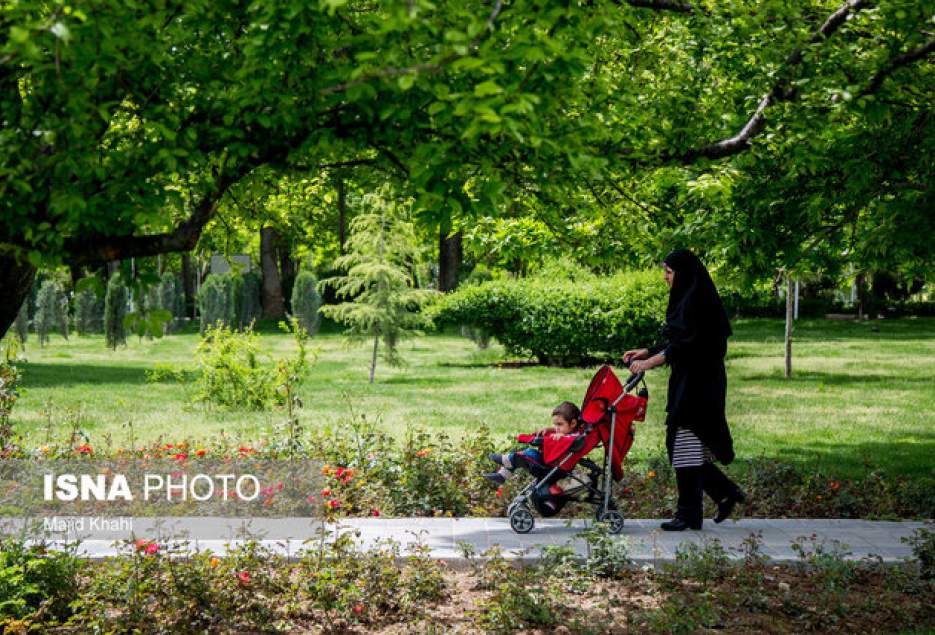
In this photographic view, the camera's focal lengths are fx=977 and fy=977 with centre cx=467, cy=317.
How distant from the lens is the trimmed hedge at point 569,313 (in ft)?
Result: 70.2

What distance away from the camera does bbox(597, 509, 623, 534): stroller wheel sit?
704 cm

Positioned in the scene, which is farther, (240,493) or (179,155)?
(240,493)

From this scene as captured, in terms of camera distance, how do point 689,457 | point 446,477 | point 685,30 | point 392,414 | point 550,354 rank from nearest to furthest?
point 689,457 < point 446,477 < point 685,30 < point 392,414 < point 550,354

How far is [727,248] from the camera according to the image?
8.27 m

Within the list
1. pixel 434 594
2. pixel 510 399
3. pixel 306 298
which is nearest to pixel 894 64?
pixel 434 594

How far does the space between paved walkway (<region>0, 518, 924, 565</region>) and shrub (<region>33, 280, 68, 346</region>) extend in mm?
24292

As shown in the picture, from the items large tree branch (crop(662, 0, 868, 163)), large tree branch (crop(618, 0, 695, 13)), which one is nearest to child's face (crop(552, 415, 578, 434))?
large tree branch (crop(662, 0, 868, 163))

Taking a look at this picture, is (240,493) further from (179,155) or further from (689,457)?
(179,155)

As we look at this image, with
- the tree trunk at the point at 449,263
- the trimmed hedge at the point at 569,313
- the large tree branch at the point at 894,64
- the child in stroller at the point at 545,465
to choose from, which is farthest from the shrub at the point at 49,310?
the large tree branch at the point at 894,64

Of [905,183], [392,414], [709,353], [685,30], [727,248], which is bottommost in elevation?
[392,414]

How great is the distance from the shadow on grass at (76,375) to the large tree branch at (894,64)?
1498cm

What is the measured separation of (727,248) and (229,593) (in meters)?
5.00

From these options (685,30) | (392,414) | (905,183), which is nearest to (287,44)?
(905,183)

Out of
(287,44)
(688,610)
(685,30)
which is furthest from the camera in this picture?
(685,30)
